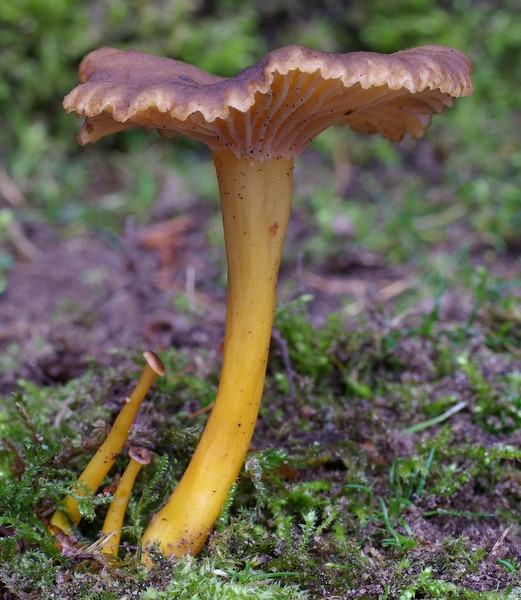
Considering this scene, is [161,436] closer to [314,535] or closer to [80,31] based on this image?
[314,535]

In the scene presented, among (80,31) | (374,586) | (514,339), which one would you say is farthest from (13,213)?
(374,586)

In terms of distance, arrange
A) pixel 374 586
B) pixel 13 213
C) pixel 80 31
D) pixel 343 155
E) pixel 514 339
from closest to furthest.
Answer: pixel 374 586 < pixel 514 339 < pixel 13 213 < pixel 80 31 < pixel 343 155

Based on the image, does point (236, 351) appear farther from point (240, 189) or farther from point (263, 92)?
point (263, 92)

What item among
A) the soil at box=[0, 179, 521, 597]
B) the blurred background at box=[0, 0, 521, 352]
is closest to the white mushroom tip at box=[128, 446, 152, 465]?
the soil at box=[0, 179, 521, 597]

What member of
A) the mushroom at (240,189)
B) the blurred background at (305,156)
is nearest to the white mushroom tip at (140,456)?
the mushroom at (240,189)

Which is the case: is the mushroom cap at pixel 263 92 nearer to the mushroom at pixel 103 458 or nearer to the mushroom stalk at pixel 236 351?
the mushroom stalk at pixel 236 351
